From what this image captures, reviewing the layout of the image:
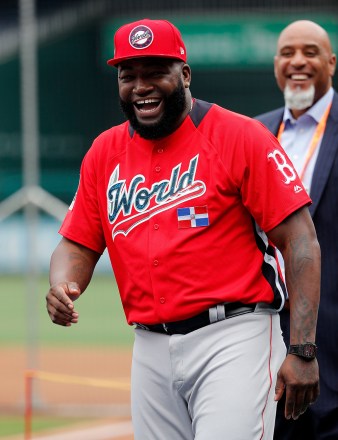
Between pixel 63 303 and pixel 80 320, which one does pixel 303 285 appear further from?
pixel 80 320

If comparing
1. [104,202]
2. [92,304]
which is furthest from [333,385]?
[92,304]

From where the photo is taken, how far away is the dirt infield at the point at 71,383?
10703mm

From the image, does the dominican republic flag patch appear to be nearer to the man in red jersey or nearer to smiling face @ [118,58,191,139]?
the man in red jersey

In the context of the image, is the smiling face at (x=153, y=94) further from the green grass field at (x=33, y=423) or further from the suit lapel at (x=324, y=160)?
the green grass field at (x=33, y=423)

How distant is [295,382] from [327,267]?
134 cm

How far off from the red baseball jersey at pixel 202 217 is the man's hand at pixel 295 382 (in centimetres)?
32

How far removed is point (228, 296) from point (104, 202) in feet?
2.28

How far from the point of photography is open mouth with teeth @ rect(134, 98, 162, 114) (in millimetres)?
4672

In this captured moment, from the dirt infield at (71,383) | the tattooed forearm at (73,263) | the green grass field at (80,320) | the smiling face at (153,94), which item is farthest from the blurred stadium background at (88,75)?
the smiling face at (153,94)

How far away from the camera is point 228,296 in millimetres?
4527

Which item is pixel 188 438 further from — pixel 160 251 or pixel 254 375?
pixel 160 251

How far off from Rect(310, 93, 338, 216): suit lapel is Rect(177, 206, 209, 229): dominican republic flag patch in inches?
42.5

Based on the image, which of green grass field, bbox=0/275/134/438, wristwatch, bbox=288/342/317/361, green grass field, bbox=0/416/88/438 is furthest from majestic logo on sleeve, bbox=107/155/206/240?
green grass field, bbox=0/275/134/438

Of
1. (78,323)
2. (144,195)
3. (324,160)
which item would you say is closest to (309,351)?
(144,195)
